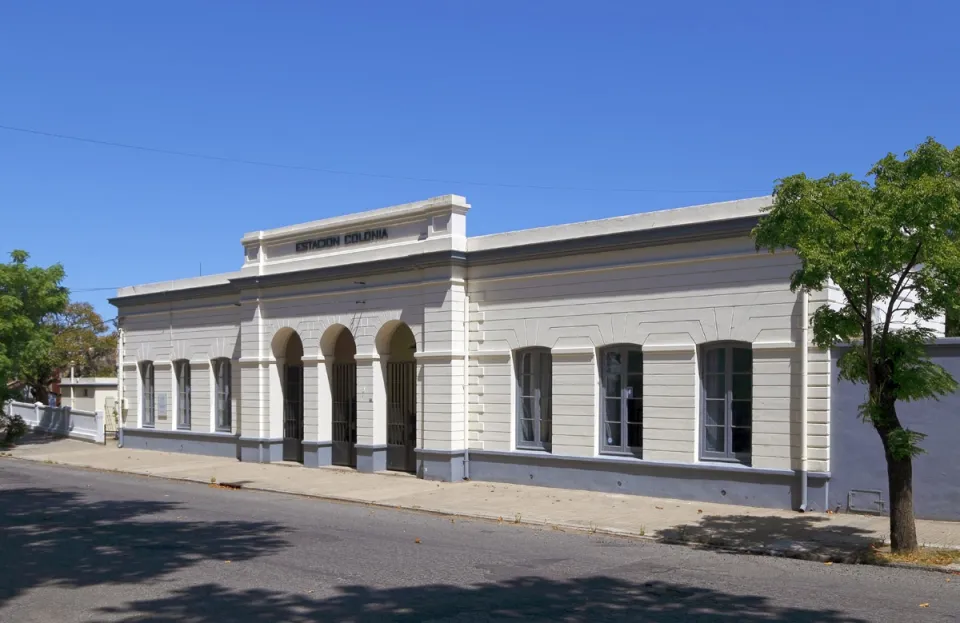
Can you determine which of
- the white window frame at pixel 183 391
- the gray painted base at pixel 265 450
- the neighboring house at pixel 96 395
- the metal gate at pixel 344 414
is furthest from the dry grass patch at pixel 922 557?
the neighboring house at pixel 96 395

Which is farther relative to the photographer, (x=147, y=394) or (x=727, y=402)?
(x=147, y=394)

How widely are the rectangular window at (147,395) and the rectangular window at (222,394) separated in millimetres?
3695

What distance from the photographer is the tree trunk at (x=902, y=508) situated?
35.0 ft

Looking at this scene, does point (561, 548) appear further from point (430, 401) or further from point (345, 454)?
A: point (345, 454)


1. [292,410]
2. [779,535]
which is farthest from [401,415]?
[779,535]

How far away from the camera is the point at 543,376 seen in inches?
712

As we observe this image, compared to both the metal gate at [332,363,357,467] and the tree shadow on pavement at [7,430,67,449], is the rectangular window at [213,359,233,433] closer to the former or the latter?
the metal gate at [332,363,357,467]

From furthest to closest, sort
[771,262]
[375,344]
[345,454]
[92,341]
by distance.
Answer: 1. [92,341]
2. [345,454]
3. [375,344]
4. [771,262]

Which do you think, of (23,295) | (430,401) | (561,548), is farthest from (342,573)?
(23,295)

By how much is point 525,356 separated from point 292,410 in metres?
7.88

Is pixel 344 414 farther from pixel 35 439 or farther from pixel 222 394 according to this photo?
pixel 35 439

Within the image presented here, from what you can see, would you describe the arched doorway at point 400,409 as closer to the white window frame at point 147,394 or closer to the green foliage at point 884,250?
the white window frame at point 147,394

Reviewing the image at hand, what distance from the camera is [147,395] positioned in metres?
28.4

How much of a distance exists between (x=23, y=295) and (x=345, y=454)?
13.9 metres
